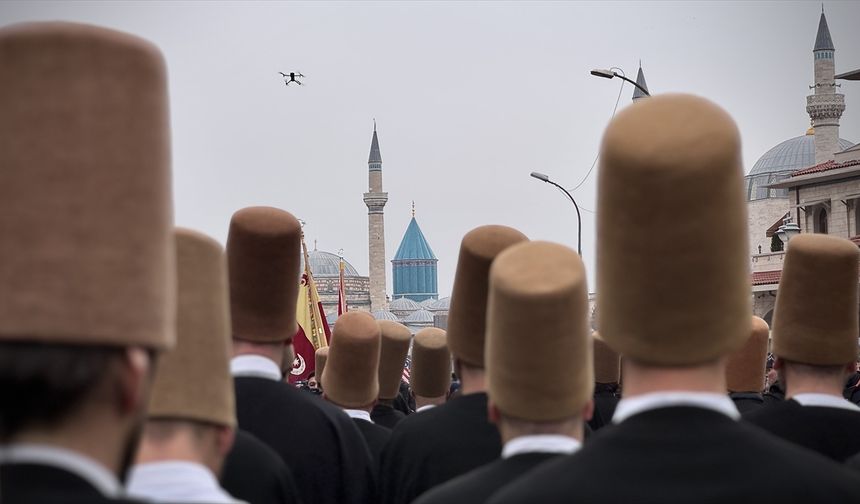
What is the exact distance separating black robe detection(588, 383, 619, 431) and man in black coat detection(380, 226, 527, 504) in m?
4.11

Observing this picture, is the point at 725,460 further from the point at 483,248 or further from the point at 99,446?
the point at 483,248

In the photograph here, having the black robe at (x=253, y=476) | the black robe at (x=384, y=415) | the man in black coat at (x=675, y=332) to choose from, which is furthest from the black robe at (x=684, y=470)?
the black robe at (x=384, y=415)

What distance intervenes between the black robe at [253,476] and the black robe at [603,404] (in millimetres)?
5400

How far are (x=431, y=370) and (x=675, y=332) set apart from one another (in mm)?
6557

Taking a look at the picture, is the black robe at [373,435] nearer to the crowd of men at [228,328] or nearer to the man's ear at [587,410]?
the crowd of men at [228,328]

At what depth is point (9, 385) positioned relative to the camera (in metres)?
2.14

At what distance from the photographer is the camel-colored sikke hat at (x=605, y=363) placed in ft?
33.4

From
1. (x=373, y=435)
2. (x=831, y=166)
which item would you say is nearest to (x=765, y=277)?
(x=831, y=166)

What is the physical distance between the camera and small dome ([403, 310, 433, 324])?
127 meters

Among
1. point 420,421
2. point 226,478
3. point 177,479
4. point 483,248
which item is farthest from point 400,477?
point 177,479

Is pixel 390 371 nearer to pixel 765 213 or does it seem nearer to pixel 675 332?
pixel 675 332

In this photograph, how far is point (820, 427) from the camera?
5270mm

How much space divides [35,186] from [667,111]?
4.14 ft

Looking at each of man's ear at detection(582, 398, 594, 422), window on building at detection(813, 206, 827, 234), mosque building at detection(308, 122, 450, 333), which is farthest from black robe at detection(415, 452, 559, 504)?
mosque building at detection(308, 122, 450, 333)
